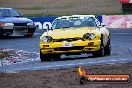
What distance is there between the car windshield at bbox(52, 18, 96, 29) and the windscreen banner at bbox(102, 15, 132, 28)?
1910 cm

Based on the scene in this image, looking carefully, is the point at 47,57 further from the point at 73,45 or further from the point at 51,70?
the point at 51,70

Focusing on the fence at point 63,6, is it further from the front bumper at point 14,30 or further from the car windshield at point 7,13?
the front bumper at point 14,30

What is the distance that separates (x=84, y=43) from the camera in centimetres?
1522

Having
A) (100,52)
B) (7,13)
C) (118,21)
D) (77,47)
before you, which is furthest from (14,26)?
(77,47)

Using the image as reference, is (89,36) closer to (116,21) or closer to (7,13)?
(7,13)

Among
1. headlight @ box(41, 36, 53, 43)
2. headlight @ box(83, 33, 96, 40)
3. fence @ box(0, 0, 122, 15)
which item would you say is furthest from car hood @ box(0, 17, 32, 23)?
fence @ box(0, 0, 122, 15)

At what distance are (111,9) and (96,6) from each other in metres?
4.58

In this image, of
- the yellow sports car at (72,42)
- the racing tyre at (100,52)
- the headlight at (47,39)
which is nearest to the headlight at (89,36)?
the yellow sports car at (72,42)

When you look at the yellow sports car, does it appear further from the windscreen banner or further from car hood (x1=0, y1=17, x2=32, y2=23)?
the windscreen banner

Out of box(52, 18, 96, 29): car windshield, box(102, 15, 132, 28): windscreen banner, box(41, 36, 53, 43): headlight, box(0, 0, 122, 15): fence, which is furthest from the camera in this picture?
box(0, 0, 122, 15): fence

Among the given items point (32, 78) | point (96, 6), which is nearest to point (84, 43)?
point (32, 78)

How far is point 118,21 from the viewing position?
36688mm

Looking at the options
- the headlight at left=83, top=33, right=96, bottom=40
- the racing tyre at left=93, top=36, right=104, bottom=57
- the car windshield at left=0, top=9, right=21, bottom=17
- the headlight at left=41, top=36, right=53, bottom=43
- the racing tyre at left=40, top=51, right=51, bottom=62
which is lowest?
the racing tyre at left=40, top=51, right=51, bottom=62

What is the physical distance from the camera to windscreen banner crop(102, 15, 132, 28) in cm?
3588
